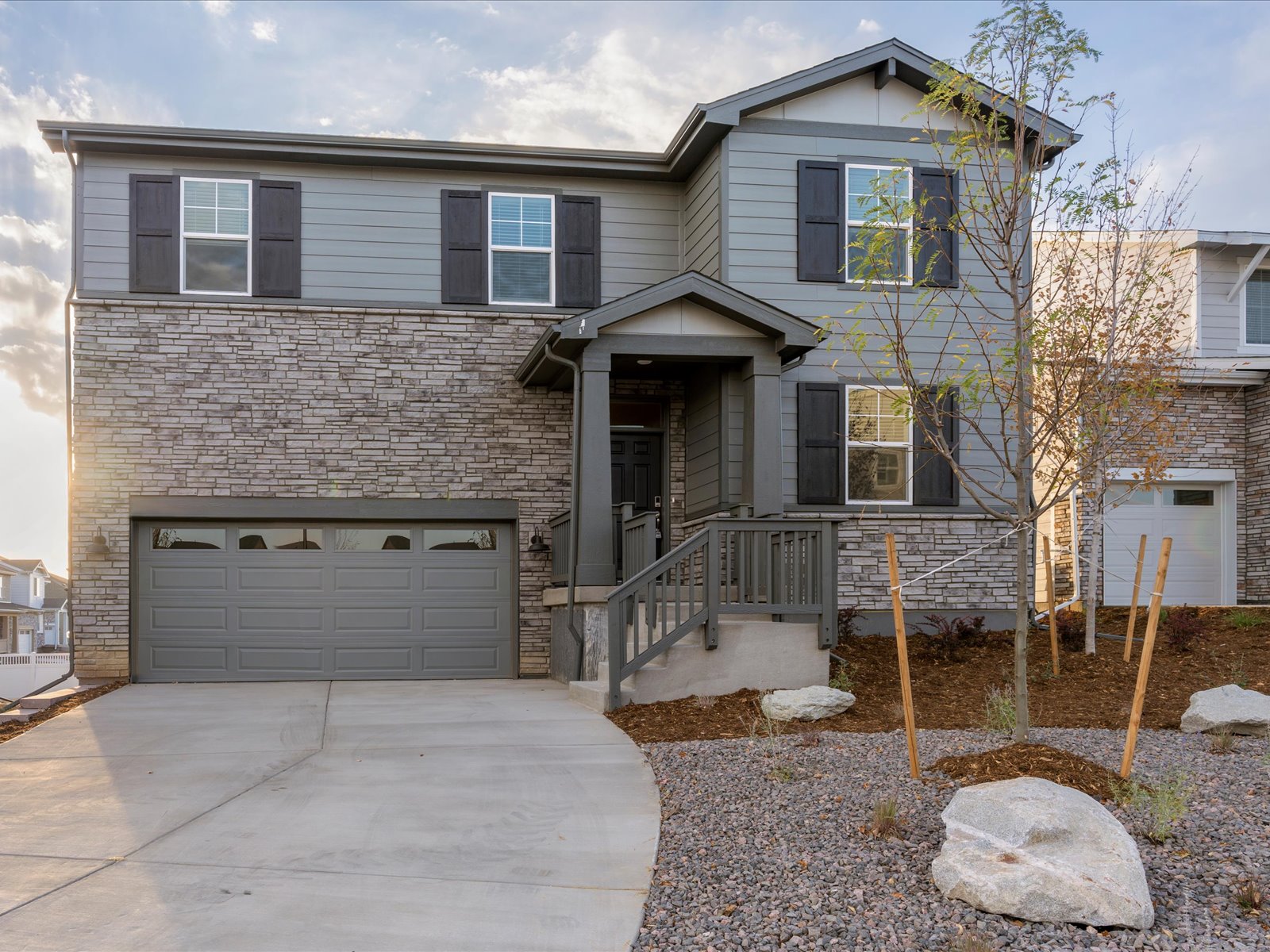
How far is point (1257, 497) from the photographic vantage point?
1555cm

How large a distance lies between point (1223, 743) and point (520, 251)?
29.1 feet

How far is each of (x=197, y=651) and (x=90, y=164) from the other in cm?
548

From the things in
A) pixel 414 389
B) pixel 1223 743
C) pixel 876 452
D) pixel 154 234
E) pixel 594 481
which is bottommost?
pixel 1223 743

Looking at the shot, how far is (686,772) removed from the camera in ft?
21.7

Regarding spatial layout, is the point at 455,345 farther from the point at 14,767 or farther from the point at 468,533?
the point at 14,767

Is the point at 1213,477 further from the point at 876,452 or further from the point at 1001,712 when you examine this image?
the point at 1001,712

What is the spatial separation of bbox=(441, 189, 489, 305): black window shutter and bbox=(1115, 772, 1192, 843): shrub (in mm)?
8988

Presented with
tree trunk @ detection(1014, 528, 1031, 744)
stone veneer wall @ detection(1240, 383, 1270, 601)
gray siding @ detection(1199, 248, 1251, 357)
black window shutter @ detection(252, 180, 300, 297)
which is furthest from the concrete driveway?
gray siding @ detection(1199, 248, 1251, 357)

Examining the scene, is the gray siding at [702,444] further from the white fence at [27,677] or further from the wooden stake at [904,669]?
the white fence at [27,677]

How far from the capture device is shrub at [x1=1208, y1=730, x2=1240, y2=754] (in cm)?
662

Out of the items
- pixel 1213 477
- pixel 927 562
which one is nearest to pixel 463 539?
pixel 927 562

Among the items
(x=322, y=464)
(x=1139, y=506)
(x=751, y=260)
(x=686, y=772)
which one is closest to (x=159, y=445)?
(x=322, y=464)

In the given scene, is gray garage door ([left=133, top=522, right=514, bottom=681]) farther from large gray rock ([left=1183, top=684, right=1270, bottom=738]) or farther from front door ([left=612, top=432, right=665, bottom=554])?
large gray rock ([left=1183, top=684, right=1270, bottom=738])

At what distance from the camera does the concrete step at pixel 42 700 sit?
1015cm
